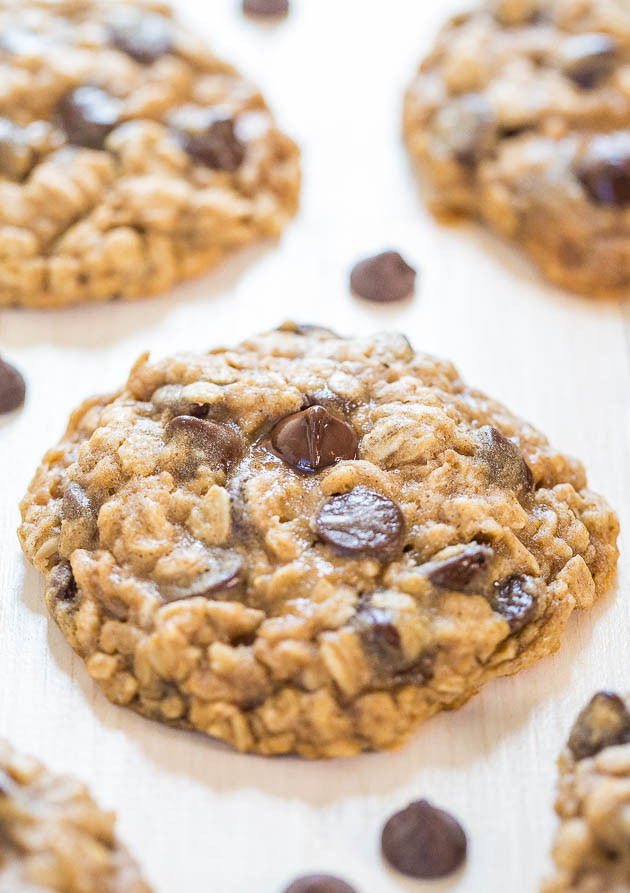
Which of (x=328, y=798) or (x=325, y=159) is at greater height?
(x=325, y=159)

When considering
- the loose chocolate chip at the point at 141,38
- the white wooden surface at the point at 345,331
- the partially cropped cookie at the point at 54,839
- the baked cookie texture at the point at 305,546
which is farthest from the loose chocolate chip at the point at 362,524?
the loose chocolate chip at the point at 141,38

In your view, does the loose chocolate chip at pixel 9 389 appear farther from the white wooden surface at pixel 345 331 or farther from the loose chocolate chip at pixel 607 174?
the loose chocolate chip at pixel 607 174

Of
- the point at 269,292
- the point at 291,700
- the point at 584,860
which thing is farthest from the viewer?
the point at 269,292

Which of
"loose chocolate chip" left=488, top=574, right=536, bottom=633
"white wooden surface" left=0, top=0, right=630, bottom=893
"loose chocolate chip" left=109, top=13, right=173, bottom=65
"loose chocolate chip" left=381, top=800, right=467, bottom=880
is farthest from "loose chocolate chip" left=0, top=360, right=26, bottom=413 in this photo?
"loose chocolate chip" left=381, top=800, right=467, bottom=880

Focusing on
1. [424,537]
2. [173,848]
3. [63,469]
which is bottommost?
[173,848]

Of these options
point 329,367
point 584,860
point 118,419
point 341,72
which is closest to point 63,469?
point 118,419

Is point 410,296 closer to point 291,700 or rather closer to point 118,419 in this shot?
point 118,419

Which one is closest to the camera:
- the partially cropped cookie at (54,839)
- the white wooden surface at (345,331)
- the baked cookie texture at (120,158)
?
the partially cropped cookie at (54,839)
